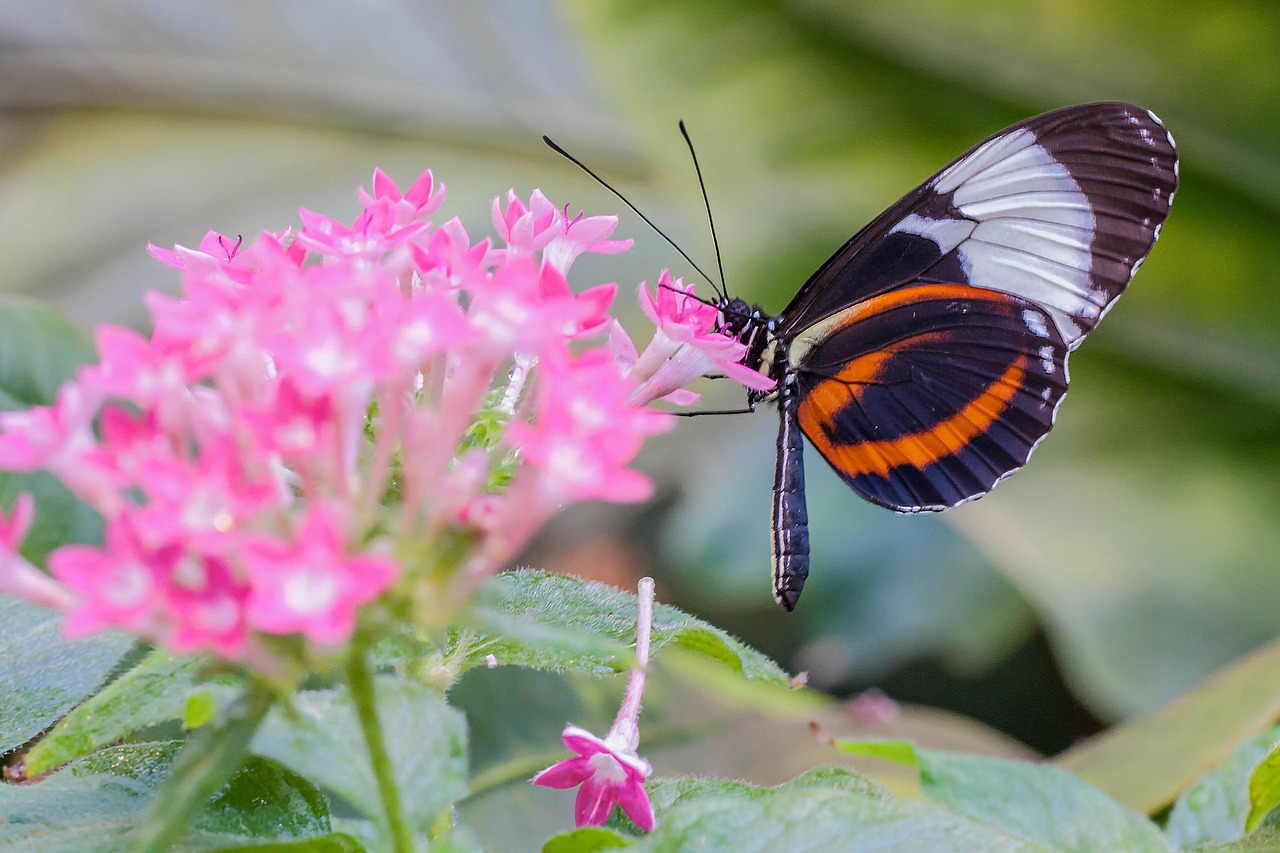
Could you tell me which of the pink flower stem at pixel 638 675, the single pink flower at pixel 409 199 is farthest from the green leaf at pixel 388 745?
the single pink flower at pixel 409 199

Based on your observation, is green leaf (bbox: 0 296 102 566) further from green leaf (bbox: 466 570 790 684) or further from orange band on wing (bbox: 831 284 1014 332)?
orange band on wing (bbox: 831 284 1014 332)

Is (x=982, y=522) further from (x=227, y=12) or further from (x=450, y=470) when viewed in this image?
(x=227, y=12)

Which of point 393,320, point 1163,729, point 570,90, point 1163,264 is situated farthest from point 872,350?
point 570,90

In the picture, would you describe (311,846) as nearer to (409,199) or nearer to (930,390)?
(409,199)

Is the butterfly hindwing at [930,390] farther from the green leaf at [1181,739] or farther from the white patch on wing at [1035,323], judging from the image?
the green leaf at [1181,739]

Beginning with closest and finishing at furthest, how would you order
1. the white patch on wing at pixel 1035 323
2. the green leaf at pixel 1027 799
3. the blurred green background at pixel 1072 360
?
the green leaf at pixel 1027 799 < the white patch on wing at pixel 1035 323 < the blurred green background at pixel 1072 360

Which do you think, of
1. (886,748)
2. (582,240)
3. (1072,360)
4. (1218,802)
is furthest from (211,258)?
(1072,360)
